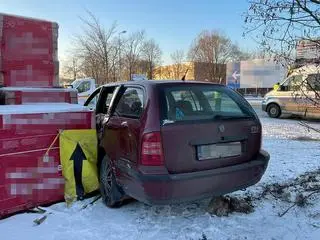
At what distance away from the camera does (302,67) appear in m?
4.88

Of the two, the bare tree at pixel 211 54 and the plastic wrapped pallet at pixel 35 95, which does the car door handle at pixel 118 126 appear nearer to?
the plastic wrapped pallet at pixel 35 95

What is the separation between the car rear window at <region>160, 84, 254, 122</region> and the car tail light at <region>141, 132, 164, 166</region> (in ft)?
0.73

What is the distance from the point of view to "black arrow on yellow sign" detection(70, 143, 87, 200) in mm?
5293

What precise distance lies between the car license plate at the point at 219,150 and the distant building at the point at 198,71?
170 feet

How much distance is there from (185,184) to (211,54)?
200ft

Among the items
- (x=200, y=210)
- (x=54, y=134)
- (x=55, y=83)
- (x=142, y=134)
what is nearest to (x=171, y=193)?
(x=142, y=134)

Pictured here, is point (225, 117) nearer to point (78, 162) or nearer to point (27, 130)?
point (78, 162)

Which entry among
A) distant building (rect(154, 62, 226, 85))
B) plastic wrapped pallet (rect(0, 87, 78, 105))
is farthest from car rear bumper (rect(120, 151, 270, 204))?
distant building (rect(154, 62, 226, 85))

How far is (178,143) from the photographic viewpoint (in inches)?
159

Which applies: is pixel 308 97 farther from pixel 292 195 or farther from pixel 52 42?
pixel 52 42

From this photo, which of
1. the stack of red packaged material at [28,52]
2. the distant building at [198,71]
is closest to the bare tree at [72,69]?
the distant building at [198,71]

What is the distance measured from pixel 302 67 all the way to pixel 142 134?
88.0 inches

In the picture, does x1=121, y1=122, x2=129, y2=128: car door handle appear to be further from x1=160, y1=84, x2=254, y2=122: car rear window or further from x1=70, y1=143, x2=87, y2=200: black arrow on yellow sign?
x1=70, y1=143, x2=87, y2=200: black arrow on yellow sign

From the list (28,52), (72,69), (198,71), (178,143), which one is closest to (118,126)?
(178,143)
